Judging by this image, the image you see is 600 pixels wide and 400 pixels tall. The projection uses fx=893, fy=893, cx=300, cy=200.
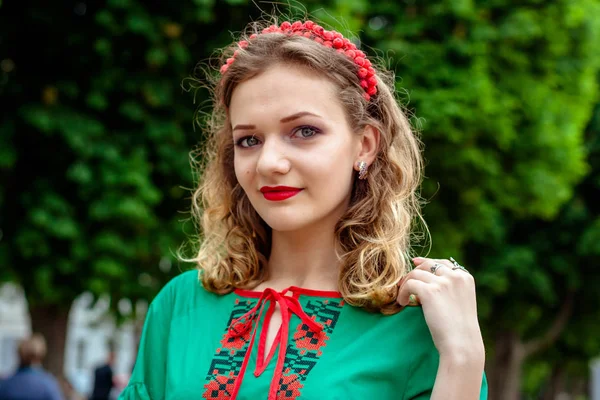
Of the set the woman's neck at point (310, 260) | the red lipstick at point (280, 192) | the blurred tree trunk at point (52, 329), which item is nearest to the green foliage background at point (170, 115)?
the blurred tree trunk at point (52, 329)

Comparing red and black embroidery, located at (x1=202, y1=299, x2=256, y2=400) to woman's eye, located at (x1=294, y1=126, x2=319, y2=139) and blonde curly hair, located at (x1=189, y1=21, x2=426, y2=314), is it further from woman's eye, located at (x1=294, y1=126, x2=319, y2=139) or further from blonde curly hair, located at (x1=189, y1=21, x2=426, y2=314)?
woman's eye, located at (x1=294, y1=126, x2=319, y2=139)

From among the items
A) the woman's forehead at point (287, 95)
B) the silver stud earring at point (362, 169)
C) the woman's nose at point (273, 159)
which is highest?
the woman's forehead at point (287, 95)

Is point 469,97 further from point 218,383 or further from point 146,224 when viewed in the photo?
point 218,383

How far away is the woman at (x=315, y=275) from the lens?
224 centimetres

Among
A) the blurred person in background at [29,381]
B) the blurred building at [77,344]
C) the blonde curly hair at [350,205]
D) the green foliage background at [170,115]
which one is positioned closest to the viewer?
the blonde curly hair at [350,205]

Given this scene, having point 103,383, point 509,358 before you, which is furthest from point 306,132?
point 509,358

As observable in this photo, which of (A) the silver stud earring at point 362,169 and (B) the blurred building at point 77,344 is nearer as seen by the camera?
(A) the silver stud earring at point 362,169

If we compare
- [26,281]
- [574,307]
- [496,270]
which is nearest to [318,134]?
[26,281]

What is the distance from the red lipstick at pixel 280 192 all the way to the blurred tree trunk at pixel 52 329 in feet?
26.3

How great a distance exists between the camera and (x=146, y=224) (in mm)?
8375

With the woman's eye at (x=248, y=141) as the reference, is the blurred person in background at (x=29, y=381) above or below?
below

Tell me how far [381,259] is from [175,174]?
664 centimetres

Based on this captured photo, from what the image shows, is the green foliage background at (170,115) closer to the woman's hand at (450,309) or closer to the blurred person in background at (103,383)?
the blurred person in background at (103,383)

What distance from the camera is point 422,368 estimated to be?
225cm
